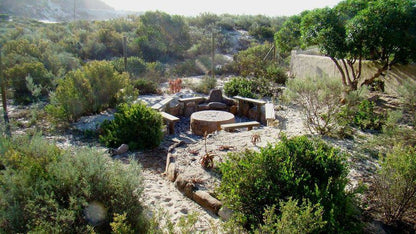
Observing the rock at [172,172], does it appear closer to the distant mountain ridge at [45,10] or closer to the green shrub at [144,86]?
the green shrub at [144,86]

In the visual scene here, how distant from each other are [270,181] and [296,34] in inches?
348

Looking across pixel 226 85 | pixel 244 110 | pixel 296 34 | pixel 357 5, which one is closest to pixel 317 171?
pixel 244 110

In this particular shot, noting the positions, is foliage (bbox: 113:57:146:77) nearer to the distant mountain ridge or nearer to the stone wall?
the stone wall

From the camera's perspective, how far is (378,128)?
18.3 ft

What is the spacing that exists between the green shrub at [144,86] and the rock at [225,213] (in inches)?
281

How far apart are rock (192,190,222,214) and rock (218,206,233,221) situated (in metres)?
0.13

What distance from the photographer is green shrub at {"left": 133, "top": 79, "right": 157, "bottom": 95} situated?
9.74 metres

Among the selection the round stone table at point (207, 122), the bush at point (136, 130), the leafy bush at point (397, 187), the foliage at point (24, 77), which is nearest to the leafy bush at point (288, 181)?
the leafy bush at point (397, 187)

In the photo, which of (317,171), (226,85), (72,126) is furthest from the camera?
(226,85)

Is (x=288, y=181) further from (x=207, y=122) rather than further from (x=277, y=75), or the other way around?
(x=277, y=75)

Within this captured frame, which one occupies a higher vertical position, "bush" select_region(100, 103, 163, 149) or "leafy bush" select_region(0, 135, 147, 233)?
"leafy bush" select_region(0, 135, 147, 233)

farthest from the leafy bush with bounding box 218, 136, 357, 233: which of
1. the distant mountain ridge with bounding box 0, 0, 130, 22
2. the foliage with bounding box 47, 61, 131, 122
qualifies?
the distant mountain ridge with bounding box 0, 0, 130, 22

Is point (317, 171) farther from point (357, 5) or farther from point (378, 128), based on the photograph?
point (357, 5)

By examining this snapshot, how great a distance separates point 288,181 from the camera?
2723 mm
